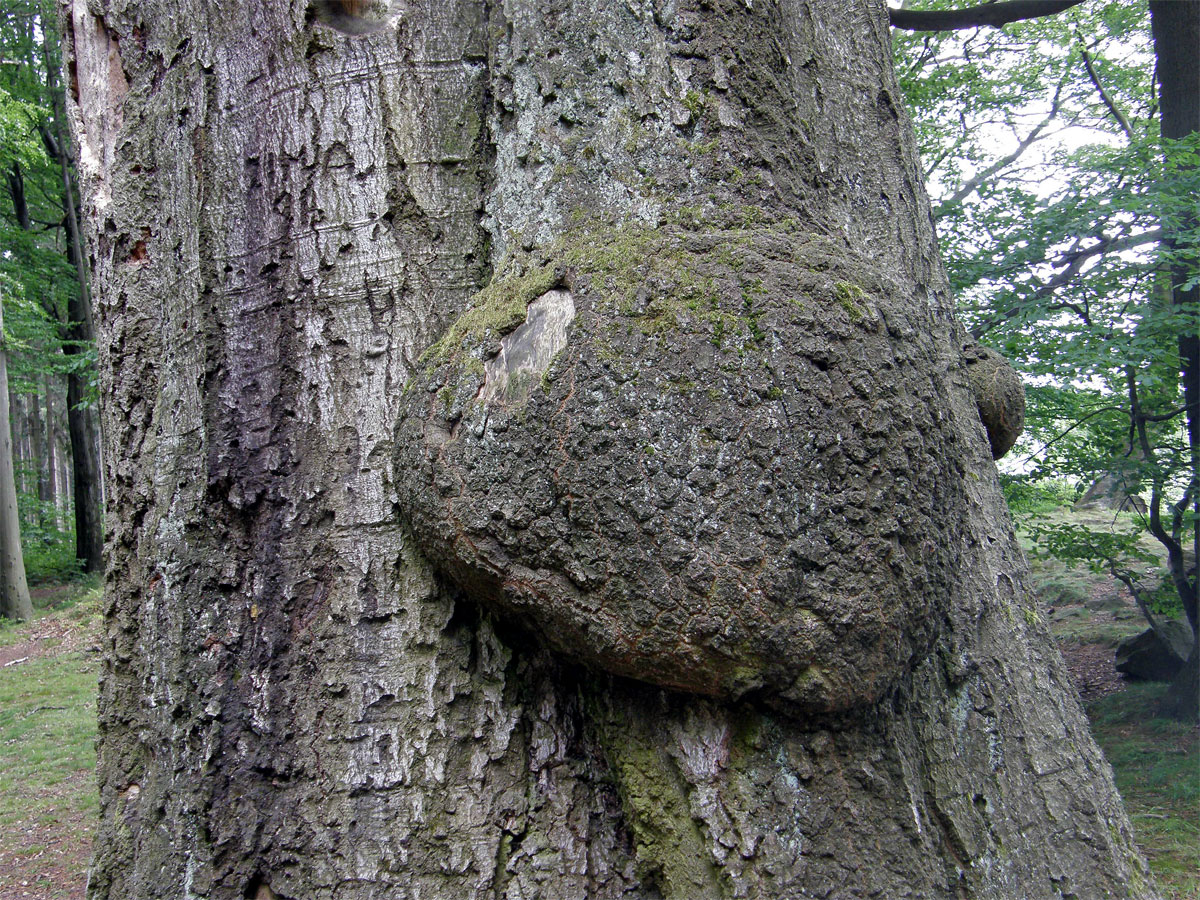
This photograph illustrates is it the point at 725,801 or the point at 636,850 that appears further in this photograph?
the point at 636,850

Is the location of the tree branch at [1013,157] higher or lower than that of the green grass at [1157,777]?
higher

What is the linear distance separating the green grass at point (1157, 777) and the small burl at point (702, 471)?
452cm

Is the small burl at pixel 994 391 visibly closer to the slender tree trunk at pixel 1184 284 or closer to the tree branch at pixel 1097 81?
the slender tree trunk at pixel 1184 284

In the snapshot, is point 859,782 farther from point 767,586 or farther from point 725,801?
point 767,586

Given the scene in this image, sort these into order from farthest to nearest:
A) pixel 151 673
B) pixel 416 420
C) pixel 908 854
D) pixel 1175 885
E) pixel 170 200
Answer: pixel 1175 885
pixel 170 200
pixel 151 673
pixel 416 420
pixel 908 854

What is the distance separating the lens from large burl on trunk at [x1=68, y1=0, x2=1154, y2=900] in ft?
4.46

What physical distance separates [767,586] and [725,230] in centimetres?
68

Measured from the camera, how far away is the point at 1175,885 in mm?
4602

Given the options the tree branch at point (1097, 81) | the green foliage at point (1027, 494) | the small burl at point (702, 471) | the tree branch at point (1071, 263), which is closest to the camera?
the small burl at point (702, 471)

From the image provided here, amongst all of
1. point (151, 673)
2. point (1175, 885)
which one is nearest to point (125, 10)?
point (151, 673)

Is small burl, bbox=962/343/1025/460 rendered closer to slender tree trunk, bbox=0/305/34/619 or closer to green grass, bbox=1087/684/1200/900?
green grass, bbox=1087/684/1200/900

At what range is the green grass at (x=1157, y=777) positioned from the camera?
4.80 meters

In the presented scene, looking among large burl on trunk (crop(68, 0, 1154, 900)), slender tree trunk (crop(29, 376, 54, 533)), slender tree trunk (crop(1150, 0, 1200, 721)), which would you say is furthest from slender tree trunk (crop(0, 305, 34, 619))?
slender tree trunk (crop(1150, 0, 1200, 721))

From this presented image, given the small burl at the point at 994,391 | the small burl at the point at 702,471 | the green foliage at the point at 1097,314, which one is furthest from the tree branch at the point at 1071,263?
the small burl at the point at 702,471
